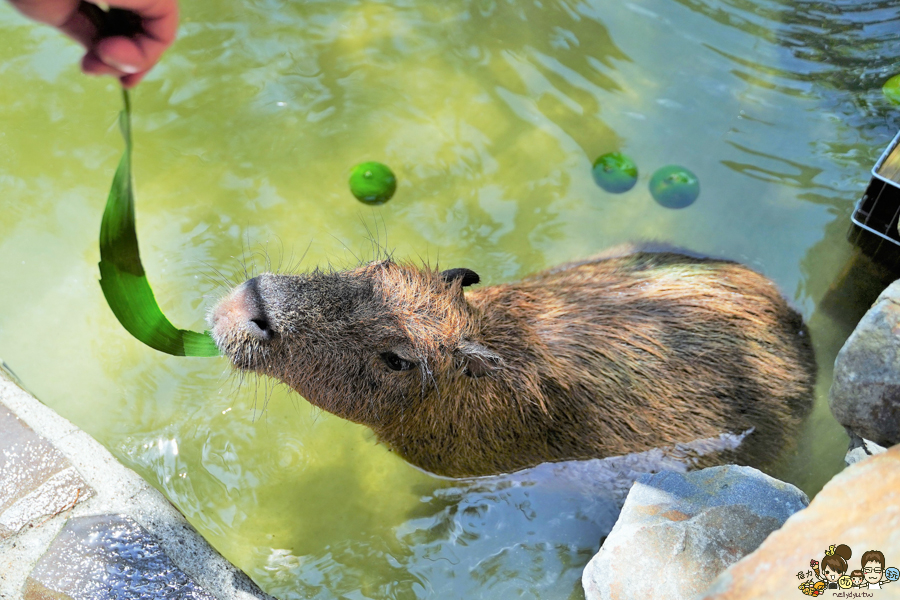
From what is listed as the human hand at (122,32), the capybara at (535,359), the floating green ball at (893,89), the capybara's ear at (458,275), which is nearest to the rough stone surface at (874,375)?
the capybara at (535,359)

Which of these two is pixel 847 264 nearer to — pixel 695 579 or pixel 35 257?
pixel 695 579

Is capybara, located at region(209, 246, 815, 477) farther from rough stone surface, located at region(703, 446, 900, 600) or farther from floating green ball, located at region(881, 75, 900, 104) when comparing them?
floating green ball, located at region(881, 75, 900, 104)

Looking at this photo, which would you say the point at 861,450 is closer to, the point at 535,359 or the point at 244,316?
the point at 535,359

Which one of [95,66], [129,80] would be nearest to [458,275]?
[129,80]

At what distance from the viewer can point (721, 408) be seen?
3.32 meters

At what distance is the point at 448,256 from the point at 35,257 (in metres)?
2.62

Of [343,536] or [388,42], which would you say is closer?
[343,536]

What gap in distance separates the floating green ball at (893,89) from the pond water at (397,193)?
0.06 meters

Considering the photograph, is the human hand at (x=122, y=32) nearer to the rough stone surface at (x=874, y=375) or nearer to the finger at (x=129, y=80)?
the finger at (x=129, y=80)

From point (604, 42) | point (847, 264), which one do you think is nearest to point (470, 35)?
point (604, 42)

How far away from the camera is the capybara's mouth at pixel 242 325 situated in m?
2.79

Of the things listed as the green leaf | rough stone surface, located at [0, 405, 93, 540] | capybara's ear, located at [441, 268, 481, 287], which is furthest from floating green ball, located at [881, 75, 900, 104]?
rough stone surface, located at [0, 405, 93, 540]

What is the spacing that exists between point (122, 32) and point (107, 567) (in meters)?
2.02

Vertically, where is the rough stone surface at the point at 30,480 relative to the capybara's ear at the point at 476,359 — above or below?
below
